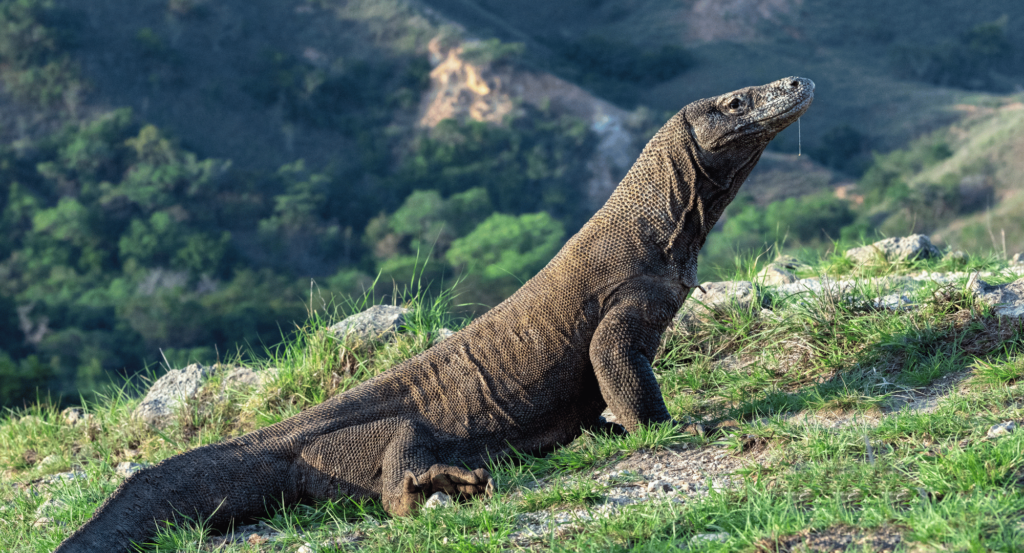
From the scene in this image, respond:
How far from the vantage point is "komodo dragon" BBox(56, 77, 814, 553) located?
350cm

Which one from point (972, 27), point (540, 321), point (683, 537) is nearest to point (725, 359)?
point (540, 321)

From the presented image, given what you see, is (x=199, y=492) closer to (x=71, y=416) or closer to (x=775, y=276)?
(x=71, y=416)

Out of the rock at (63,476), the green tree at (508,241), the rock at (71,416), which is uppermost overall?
the rock at (63,476)

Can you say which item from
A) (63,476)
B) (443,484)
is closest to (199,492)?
(443,484)

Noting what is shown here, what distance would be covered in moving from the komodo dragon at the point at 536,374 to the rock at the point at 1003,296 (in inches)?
52.8

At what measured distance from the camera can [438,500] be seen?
3258 millimetres

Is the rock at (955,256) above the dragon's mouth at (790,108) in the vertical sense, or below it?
below

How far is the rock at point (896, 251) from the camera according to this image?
18.5 feet

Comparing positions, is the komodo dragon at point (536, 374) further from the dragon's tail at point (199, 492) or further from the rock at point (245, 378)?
the rock at point (245, 378)

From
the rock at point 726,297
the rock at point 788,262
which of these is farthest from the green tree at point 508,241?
the rock at point 726,297

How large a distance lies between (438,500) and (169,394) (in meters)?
2.96

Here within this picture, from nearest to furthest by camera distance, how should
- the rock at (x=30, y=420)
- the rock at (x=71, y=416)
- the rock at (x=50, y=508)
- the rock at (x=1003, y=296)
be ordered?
the rock at (x=50, y=508), the rock at (x=1003, y=296), the rock at (x=30, y=420), the rock at (x=71, y=416)

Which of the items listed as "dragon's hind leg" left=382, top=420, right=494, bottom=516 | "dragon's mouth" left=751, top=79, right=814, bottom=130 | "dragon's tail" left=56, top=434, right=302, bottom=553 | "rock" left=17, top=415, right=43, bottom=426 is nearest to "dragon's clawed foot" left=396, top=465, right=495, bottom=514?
"dragon's hind leg" left=382, top=420, right=494, bottom=516

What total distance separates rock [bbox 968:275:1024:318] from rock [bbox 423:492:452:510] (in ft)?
8.71
